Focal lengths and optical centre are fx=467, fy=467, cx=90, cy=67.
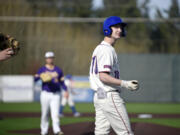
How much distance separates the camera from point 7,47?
5.74 meters

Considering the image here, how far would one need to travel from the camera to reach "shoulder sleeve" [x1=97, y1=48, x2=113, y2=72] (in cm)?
664

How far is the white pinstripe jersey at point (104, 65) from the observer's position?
6.67 m

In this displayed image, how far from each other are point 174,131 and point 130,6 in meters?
34.1

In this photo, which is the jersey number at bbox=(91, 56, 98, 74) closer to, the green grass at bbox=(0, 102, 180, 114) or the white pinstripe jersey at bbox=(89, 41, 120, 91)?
the white pinstripe jersey at bbox=(89, 41, 120, 91)

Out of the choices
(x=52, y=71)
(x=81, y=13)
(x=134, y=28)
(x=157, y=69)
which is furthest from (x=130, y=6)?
(x=52, y=71)

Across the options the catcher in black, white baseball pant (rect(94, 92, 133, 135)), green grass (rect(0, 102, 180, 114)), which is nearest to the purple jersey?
white baseball pant (rect(94, 92, 133, 135))

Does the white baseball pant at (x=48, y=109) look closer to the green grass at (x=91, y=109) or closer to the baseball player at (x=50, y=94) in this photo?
the baseball player at (x=50, y=94)

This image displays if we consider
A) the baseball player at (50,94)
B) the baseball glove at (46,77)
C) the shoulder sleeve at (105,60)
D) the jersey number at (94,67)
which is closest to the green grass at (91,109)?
the baseball player at (50,94)

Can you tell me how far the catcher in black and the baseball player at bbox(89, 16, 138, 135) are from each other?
Answer: 146 centimetres

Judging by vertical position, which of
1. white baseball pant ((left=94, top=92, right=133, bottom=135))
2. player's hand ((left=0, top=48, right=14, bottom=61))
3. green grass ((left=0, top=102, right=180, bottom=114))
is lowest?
green grass ((left=0, top=102, right=180, bottom=114))

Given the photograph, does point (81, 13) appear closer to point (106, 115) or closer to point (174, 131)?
point (174, 131)

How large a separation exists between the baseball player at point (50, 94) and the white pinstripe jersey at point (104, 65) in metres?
5.81

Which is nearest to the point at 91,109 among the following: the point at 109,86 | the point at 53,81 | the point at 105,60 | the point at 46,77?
the point at 53,81

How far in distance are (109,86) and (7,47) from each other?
174 cm
